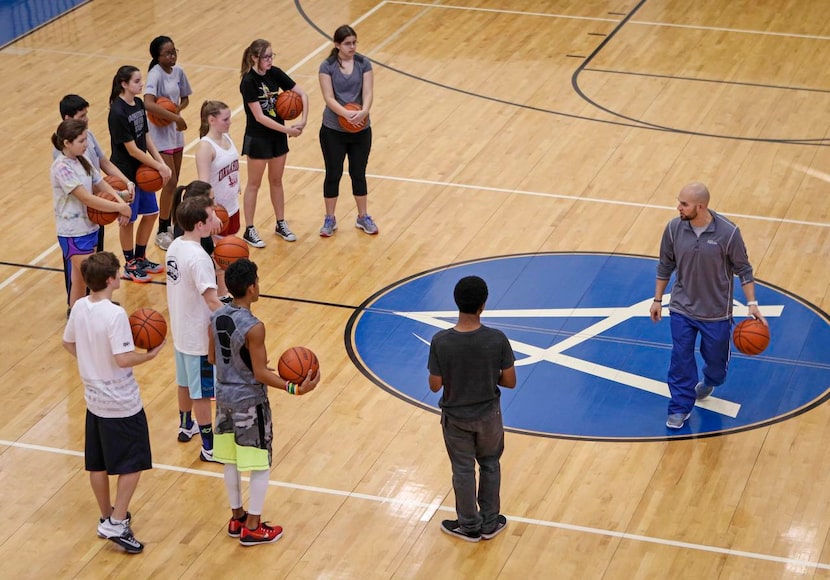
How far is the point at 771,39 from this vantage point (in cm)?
1639

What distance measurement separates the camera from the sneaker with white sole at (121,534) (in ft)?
23.7

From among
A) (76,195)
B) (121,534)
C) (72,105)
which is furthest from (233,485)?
(72,105)

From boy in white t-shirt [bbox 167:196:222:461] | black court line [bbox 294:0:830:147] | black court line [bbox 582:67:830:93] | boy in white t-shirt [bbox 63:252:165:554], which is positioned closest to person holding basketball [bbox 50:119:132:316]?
boy in white t-shirt [bbox 167:196:222:461]

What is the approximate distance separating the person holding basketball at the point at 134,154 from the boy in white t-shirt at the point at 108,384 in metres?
3.15

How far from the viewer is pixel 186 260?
7496mm

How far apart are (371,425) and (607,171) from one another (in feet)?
16.3

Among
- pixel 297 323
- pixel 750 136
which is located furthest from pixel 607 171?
pixel 297 323

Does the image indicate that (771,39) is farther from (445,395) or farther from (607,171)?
(445,395)

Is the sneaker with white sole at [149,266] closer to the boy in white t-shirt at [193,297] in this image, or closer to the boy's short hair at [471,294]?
the boy in white t-shirt at [193,297]

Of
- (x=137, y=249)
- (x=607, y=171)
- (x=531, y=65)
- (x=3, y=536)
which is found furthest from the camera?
(x=531, y=65)

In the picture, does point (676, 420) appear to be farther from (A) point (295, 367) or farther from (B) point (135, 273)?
(B) point (135, 273)

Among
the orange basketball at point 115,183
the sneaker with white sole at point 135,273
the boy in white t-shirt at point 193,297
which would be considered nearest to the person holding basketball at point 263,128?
the sneaker with white sole at point 135,273

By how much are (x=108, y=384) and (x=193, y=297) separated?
909mm

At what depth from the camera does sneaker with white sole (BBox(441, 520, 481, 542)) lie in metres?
7.23
